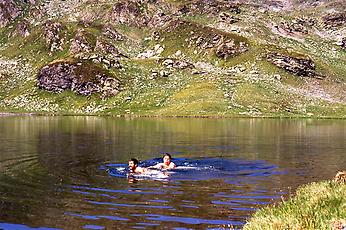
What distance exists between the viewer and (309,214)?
15711 millimetres

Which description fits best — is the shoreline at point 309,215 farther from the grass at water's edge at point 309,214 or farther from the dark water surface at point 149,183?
the dark water surface at point 149,183

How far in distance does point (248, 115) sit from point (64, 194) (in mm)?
161152

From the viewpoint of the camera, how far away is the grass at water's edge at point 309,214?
14.2 meters

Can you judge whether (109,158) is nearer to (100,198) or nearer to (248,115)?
(100,198)

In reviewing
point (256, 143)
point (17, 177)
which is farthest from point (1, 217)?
point (256, 143)

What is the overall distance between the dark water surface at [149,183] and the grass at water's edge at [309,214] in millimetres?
6513

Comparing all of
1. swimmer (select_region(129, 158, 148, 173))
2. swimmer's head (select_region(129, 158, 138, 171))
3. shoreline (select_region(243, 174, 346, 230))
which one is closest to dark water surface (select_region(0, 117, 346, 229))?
swimmer (select_region(129, 158, 148, 173))

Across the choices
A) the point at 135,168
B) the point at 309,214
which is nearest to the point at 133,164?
the point at 135,168

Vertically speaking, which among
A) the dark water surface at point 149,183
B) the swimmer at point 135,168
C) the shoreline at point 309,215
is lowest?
the dark water surface at point 149,183

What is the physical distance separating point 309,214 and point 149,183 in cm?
2564

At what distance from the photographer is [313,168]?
160 ft

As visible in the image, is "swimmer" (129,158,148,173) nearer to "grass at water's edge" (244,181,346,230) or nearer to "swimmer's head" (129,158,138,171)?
"swimmer's head" (129,158,138,171)

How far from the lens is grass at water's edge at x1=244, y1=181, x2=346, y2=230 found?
14212 millimetres

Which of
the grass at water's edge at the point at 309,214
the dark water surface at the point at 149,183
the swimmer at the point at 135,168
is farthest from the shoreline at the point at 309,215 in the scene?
the swimmer at the point at 135,168
